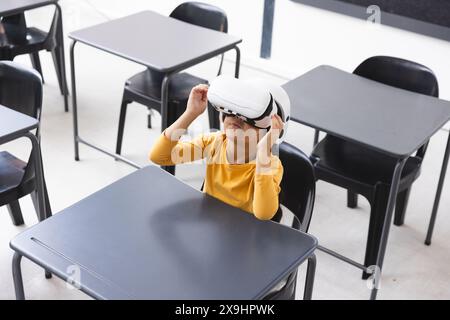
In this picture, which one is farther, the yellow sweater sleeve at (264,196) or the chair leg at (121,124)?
the chair leg at (121,124)

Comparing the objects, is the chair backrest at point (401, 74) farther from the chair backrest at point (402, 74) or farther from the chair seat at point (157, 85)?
the chair seat at point (157, 85)

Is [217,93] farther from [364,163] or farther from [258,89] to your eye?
[364,163]

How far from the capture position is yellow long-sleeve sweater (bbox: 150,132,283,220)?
6.47 feet

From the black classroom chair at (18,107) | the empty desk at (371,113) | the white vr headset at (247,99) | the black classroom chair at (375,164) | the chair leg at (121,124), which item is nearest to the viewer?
the white vr headset at (247,99)

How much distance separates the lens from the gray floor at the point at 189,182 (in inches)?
105

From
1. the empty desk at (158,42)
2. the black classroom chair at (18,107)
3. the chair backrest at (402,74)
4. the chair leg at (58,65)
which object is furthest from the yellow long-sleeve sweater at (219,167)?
the chair leg at (58,65)

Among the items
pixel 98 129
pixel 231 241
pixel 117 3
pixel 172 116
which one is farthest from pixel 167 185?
pixel 117 3

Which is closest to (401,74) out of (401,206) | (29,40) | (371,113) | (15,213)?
(371,113)

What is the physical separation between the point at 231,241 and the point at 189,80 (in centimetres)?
164

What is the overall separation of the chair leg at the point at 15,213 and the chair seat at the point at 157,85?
78 cm

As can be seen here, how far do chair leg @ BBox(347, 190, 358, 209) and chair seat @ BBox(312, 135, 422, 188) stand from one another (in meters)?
0.41

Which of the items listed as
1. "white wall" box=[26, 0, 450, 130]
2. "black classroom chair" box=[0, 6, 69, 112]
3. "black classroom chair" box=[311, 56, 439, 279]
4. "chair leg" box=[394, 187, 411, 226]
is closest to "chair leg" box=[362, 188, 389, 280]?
"black classroom chair" box=[311, 56, 439, 279]

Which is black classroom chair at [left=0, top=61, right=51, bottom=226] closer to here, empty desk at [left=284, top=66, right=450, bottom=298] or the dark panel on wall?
empty desk at [left=284, top=66, right=450, bottom=298]

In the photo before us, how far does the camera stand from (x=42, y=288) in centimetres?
256
